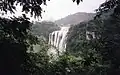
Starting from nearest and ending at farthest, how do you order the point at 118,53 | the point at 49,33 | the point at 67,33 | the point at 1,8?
1. the point at 1,8
2. the point at 118,53
3. the point at 67,33
4. the point at 49,33

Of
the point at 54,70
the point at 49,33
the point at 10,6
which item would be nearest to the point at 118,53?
the point at 54,70

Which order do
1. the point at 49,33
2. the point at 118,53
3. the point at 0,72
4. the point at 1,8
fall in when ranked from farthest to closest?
1. the point at 49,33
2. the point at 118,53
3. the point at 1,8
4. the point at 0,72

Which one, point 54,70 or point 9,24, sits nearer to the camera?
point 9,24

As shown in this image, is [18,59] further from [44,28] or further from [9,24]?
[44,28]

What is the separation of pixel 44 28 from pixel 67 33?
813 cm

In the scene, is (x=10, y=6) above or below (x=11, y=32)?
above

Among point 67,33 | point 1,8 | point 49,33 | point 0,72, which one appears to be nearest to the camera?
point 0,72

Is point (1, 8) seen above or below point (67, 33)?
above

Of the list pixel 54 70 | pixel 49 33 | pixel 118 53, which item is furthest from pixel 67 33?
pixel 54 70

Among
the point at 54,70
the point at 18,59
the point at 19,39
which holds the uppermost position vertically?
the point at 19,39

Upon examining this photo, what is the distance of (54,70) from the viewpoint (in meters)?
4.85

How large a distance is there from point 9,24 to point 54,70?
Result: 155cm

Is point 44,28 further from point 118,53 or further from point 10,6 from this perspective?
point 10,6

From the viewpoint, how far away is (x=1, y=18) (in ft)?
14.9
